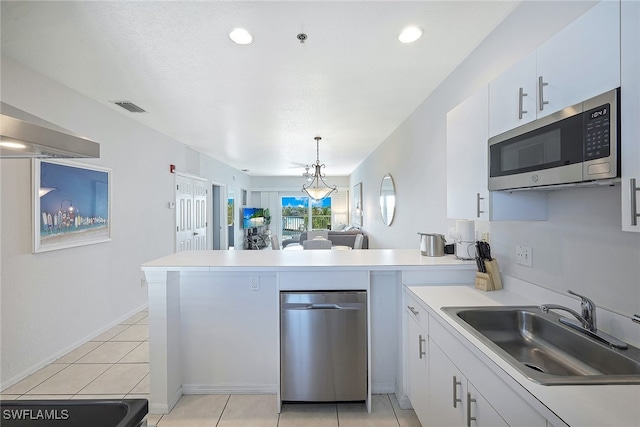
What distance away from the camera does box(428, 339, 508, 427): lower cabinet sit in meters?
1.10

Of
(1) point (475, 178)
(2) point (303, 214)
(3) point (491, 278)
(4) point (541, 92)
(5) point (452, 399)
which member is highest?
(4) point (541, 92)

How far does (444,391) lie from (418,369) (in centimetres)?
37

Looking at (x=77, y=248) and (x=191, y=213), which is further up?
(x=191, y=213)

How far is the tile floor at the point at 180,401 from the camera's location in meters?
1.96

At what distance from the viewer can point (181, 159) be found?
5441mm

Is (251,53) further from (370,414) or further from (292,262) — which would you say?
(370,414)

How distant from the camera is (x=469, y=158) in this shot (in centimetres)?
177

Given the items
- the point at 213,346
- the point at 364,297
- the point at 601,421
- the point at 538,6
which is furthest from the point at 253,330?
the point at 538,6

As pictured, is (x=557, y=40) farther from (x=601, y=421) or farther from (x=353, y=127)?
(x=353, y=127)

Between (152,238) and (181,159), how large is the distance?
66.7 inches

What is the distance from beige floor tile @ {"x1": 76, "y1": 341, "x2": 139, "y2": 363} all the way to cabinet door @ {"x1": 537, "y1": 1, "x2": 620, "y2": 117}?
3785 mm

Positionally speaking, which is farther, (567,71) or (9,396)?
(9,396)

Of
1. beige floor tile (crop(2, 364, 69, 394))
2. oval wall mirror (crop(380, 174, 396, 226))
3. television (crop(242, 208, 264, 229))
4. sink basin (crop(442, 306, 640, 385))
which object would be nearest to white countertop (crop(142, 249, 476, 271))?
sink basin (crop(442, 306, 640, 385))

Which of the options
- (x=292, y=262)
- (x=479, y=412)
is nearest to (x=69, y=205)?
(x=292, y=262)
